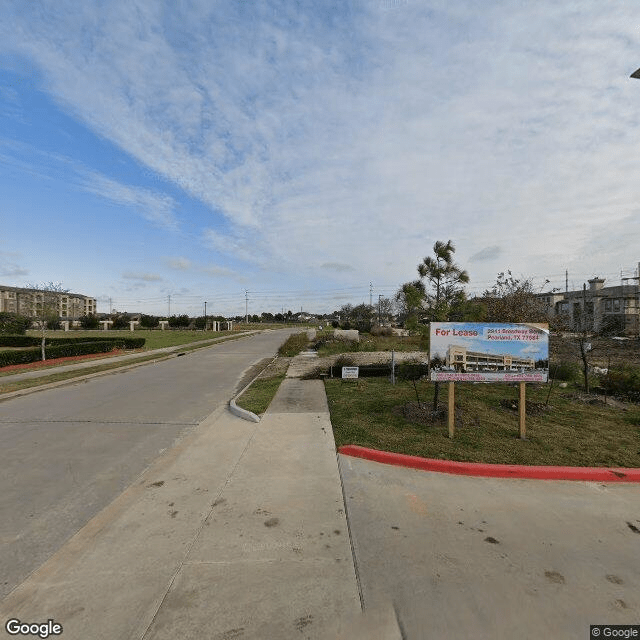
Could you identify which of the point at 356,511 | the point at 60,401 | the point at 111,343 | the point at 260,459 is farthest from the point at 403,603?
the point at 111,343

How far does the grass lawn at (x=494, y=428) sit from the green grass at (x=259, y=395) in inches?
66.9

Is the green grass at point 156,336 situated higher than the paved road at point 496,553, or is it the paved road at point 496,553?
the paved road at point 496,553

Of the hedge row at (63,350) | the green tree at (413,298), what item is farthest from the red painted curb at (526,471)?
the hedge row at (63,350)

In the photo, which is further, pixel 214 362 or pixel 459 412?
pixel 214 362

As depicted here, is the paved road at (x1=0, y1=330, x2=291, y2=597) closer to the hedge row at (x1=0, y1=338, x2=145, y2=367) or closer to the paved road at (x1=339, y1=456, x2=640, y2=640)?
the paved road at (x1=339, y1=456, x2=640, y2=640)

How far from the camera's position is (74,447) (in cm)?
652

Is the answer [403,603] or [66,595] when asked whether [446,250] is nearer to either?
[403,603]

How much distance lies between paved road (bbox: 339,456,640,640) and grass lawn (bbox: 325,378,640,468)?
82cm

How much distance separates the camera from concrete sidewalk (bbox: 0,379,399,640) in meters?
2.61

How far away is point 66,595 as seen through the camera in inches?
114

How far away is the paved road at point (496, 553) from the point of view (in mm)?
2645

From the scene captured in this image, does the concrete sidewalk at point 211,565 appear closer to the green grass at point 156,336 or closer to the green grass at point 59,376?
the green grass at point 59,376

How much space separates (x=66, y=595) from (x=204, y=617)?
3.89 feet

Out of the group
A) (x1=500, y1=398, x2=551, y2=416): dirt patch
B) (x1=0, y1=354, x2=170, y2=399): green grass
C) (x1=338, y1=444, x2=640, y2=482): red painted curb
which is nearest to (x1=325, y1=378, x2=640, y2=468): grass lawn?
(x1=500, y1=398, x2=551, y2=416): dirt patch
